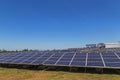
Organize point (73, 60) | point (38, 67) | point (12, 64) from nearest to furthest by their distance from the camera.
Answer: point (73, 60)
point (38, 67)
point (12, 64)

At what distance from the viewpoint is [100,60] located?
68.7 ft

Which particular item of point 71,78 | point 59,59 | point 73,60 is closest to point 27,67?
point 59,59

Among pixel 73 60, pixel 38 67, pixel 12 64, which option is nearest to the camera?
pixel 73 60

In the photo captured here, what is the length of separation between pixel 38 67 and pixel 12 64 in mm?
5386

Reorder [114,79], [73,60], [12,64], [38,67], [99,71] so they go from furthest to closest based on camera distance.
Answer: [12,64]
[38,67]
[73,60]
[99,71]
[114,79]

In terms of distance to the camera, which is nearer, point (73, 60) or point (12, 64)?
point (73, 60)

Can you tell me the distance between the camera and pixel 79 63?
2055cm

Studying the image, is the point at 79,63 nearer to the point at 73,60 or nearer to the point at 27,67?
the point at 73,60

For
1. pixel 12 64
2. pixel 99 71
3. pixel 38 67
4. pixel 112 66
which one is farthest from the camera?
pixel 12 64

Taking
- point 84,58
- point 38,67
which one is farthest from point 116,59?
point 38,67

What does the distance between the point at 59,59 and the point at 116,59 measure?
25.8 ft

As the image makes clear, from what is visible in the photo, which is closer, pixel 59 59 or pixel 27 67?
pixel 59 59

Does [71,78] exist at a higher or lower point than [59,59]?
lower

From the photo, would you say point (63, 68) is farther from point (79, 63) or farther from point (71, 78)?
point (71, 78)
